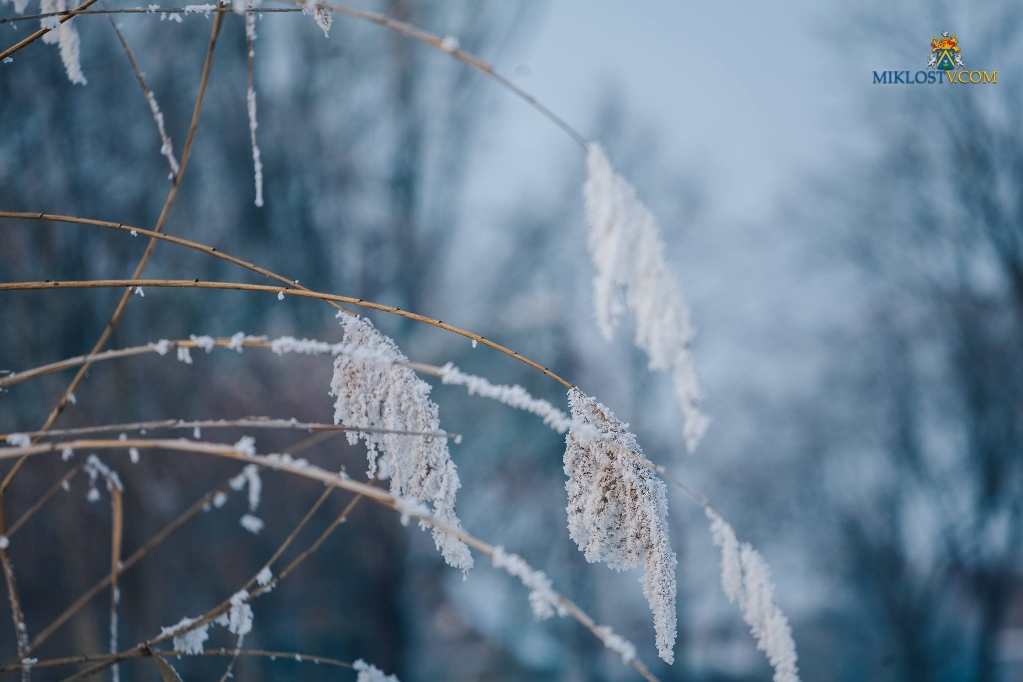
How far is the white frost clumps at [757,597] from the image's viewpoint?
47 cm

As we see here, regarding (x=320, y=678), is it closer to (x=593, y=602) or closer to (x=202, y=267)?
(x=593, y=602)

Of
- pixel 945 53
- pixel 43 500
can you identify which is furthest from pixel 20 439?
A: pixel 945 53

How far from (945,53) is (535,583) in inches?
214

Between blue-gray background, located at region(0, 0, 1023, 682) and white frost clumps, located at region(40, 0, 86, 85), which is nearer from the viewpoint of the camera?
white frost clumps, located at region(40, 0, 86, 85)

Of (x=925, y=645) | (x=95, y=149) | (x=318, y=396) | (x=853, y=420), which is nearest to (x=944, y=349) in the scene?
(x=853, y=420)

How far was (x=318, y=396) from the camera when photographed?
5395 millimetres

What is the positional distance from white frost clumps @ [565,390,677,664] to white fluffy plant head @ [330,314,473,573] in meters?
0.09

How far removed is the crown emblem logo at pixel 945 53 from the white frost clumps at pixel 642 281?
209 inches

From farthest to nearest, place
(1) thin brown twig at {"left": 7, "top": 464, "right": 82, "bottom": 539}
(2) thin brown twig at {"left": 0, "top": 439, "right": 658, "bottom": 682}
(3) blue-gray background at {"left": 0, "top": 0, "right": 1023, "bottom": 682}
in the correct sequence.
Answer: (3) blue-gray background at {"left": 0, "top": 0, "right": 1023, "bottom": 682} → (1) thin brown twig at {"left": 7, "top": 464, "right": 82, "bottom": 539} → (2) thin brown twig at {"left": 0, "top": 439, "right": 658, "bottom": 682}

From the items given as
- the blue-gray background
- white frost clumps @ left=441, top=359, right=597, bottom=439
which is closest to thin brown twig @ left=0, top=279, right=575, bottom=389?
white frost clumps @ left=441, top=359, right=597, bottom=439

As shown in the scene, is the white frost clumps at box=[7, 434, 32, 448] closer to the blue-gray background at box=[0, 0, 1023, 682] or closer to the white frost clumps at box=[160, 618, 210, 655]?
the white frost clumps at box=[160, 618, 210, 655]

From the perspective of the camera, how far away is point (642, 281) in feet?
1.39

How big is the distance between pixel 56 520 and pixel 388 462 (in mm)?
4949

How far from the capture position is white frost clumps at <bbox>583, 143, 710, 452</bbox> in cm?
42
